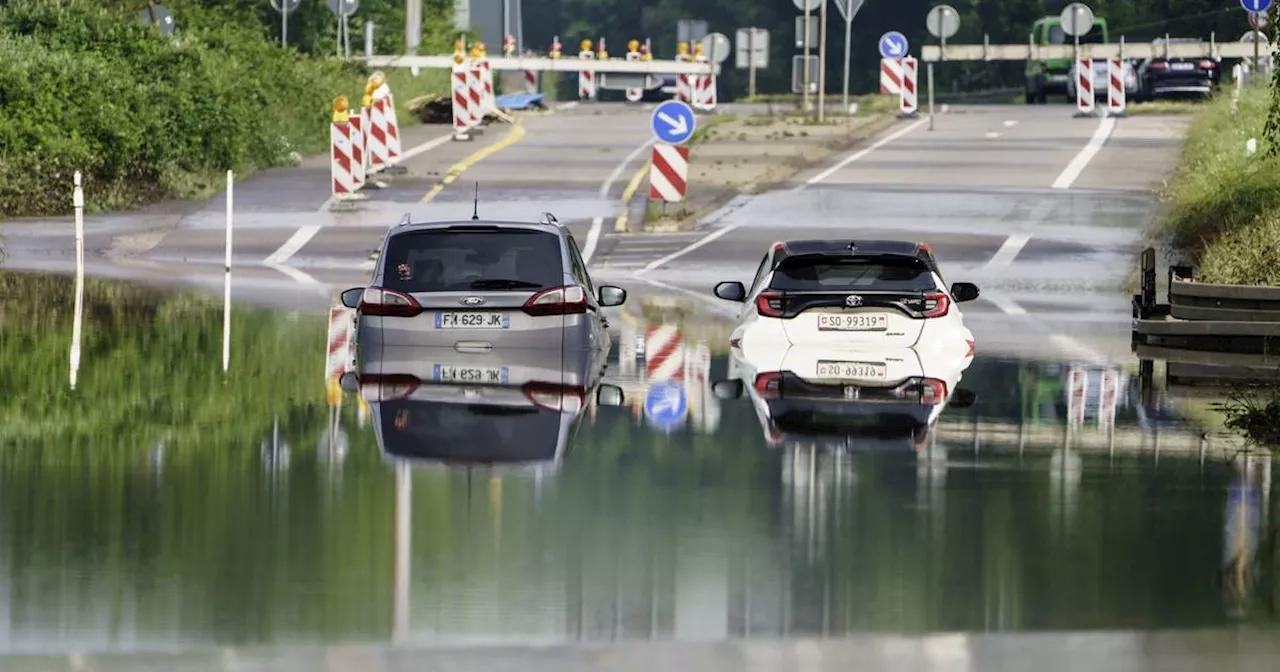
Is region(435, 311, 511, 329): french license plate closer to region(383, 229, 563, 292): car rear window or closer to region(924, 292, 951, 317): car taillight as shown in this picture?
region(383, 229, 563, 292): car rear window

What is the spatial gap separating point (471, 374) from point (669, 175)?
17457mm

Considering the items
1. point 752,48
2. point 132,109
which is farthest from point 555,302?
point 752,48

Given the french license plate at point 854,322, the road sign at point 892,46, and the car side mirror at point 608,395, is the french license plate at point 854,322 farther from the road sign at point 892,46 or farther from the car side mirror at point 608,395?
the road sign at point 892,46

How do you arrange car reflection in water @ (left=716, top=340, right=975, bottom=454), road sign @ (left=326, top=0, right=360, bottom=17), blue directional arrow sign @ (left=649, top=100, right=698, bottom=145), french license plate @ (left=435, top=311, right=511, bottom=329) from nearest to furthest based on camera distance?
car reflection in water @ (left=716, top=340, right=975, bottom=454)
french license plate @ (left=435, top=311, right=511, bottom=329)
blue directional arrow sign @ (left=649, top=100, right=698, bottom=145)
road sign @ (left=326, top=0, right=360, bottom=17)

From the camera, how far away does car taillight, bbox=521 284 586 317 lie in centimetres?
1936

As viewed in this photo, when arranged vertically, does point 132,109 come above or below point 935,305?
above

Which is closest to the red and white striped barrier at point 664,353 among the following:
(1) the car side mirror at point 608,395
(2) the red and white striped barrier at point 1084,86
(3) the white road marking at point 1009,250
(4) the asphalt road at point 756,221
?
(1) the car side mirror at point 608,395

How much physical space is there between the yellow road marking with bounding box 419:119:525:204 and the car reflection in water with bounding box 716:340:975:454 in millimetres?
18866

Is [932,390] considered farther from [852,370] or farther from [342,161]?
[342,161]

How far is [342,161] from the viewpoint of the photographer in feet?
125

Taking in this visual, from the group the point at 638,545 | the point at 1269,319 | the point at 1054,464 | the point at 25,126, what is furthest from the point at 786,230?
the point at 638,545

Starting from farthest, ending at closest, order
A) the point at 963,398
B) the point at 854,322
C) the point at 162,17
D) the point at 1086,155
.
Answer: the point at 162,17, the point at 1086,155, the point at 854,322, the point at 963,398

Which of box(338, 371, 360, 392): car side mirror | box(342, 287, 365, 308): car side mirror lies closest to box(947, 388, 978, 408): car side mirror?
box(338, 371, 360, 392): car side mirror

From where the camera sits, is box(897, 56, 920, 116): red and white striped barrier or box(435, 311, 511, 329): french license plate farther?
box(897, 56, 920, 116): red and white striped barrier
